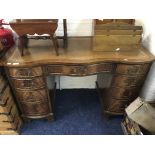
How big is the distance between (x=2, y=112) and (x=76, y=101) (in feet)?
2.57

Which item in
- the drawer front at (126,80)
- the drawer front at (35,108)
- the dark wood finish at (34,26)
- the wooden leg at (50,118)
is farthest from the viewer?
the wooden leg at (50,118)

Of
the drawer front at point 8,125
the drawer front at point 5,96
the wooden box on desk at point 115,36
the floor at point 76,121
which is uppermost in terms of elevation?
the wooden box on desk at point 115,36

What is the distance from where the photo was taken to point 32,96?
1.35 metres

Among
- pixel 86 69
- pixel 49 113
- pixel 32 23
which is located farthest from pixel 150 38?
pixel 49 113

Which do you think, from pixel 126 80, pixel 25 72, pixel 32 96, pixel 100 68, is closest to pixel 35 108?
pixel 32 96

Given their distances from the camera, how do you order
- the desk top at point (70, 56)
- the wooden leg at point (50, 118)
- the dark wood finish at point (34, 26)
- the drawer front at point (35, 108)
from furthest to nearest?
the wooden leg at point (50, 118)
the drawer front at point (35, 108)
the desk top at point (70, 56)
the dark wood finish at point (34, 26)

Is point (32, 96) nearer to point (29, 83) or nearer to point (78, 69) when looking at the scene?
point (29, 83)

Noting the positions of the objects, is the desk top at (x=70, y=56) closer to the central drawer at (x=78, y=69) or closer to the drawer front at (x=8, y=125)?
the central drawer at (x=78, y=69)

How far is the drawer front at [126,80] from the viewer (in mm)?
1287

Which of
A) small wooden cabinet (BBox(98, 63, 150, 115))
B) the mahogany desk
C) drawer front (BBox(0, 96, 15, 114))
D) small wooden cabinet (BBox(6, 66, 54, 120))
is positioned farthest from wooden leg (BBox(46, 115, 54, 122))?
small wooden cabinet (BBox(98, 63, 150, 115))

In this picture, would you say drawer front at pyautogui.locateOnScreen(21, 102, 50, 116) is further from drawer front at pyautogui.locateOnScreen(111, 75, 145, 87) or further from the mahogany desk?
drawer front at pyautogui.locateOnScreen(111, 75, 145, 87)

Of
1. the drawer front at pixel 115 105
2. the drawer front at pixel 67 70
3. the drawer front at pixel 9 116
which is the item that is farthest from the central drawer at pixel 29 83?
the drawer front at pixel 115 105

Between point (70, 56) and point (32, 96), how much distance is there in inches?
17.3
